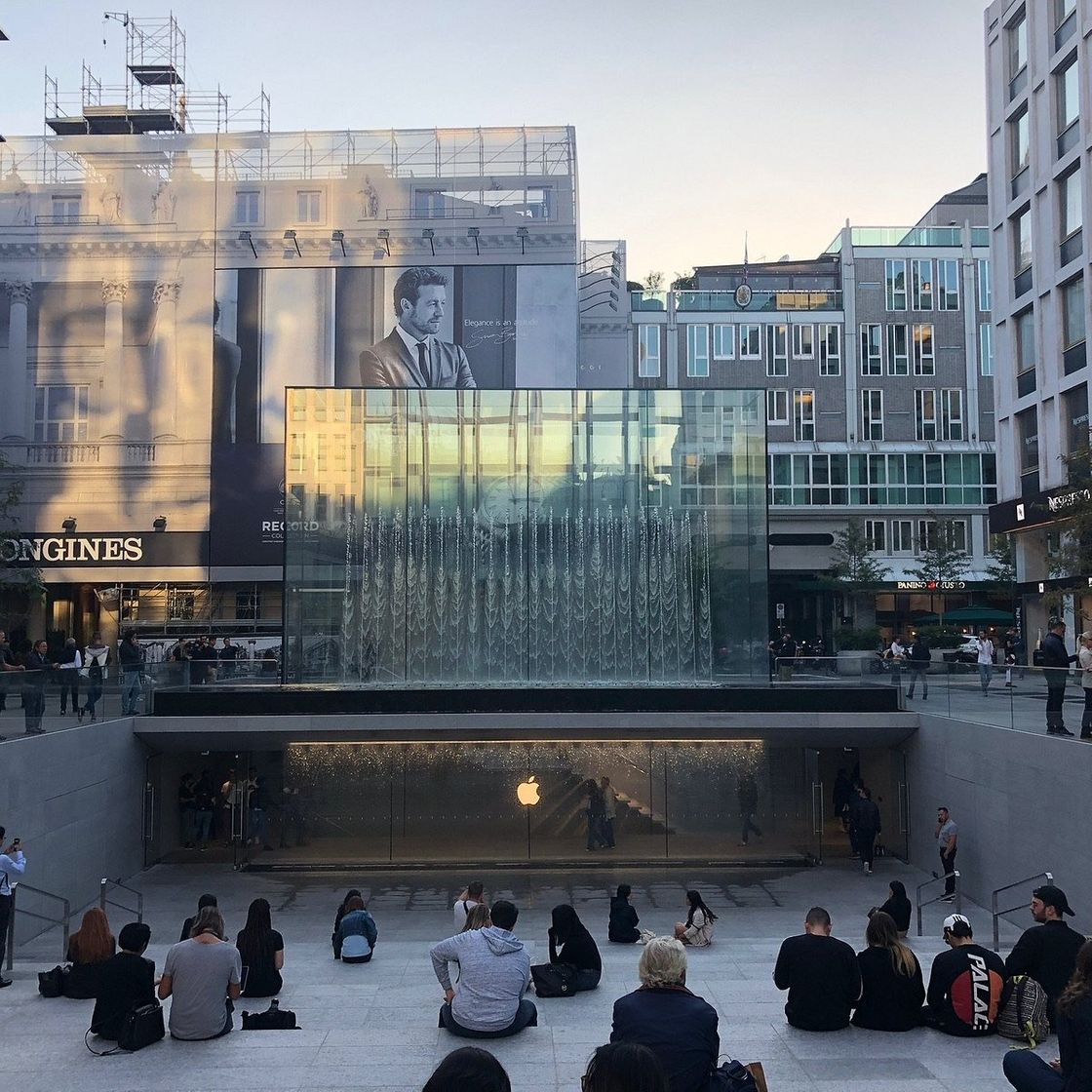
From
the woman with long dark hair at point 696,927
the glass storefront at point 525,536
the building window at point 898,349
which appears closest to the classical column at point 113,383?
the glass storefront at point 525,536

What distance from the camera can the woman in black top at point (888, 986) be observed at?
8.30 metres

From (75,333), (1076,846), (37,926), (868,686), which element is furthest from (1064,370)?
(75,333)

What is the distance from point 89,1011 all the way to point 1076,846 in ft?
40.6

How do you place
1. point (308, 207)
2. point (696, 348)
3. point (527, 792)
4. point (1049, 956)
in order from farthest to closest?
point (696, 348) → point (308, 207) → point (527, 792) → point (1049, 956)

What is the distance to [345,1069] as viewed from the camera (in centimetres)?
778

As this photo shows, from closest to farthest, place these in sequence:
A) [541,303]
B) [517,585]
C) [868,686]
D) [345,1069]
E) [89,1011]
A: 1. [345,1069]
2. [89,1011]
3. [868,686]
4. [517,585]
5. [541,303]

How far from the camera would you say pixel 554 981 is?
10.0 meters

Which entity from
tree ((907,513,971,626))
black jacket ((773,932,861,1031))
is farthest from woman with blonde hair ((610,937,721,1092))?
tree ((907,513,971,626))

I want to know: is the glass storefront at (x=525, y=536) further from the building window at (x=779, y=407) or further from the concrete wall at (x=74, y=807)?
the building window at (x=779, y=407)

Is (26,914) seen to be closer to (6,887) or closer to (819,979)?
(6,887)

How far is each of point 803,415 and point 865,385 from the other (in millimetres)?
3107

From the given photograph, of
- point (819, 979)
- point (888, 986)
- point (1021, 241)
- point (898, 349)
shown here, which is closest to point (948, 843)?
point (888, 986)

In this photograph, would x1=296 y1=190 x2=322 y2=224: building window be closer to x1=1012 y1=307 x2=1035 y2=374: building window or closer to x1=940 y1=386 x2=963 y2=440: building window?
x1=1012 y1=307 x2=1035 y2=374: building window

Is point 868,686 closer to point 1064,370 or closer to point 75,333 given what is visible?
point 1064,370
